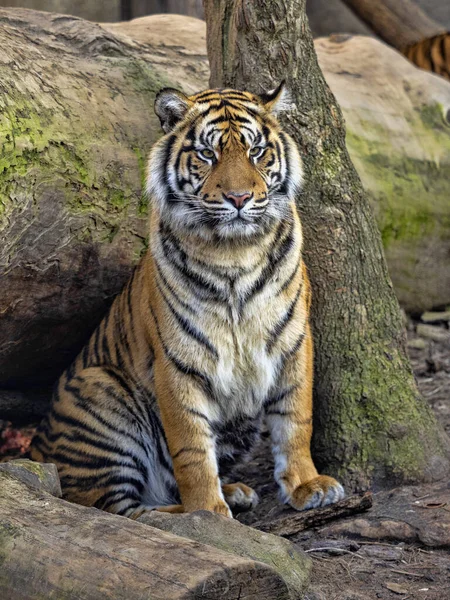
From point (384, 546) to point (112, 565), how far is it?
4.29 ft

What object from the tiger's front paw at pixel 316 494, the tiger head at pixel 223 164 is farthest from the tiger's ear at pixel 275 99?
the tiger's front paw at pixel 316 494

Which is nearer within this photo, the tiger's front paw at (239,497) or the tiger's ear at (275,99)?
the tiger's ear at (275,99)

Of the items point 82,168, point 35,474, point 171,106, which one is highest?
point 171,106

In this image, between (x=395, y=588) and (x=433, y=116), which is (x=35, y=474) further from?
(x=433, y=116)

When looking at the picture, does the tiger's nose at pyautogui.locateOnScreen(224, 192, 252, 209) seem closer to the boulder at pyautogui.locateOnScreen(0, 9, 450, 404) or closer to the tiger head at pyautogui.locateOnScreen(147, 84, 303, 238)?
the tiger head at pyautogui.locateOnScreen(147, 84, 303, 238)

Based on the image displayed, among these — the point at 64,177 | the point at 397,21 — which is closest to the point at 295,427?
the point at 64,177

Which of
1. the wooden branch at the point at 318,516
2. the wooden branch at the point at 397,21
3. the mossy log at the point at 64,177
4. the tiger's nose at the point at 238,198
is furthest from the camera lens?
the wooden branch at the point at 397,21

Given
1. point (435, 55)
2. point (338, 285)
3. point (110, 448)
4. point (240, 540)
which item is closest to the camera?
point (240, 540)

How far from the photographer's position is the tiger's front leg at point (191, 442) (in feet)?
11.2

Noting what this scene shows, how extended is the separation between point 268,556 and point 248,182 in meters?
1.37

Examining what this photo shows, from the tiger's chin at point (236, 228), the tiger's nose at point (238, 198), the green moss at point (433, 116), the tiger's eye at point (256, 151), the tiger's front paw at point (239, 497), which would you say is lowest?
the tiger's front paw at point (239, 497)

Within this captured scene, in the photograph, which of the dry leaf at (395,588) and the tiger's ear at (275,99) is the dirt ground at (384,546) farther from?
the tiger's ear at (275,99)

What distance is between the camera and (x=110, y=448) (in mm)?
3736

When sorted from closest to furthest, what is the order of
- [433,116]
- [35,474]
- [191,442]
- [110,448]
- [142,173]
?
[35,474] → [191,442] → [110,448] → [142,173] → [433,116]
